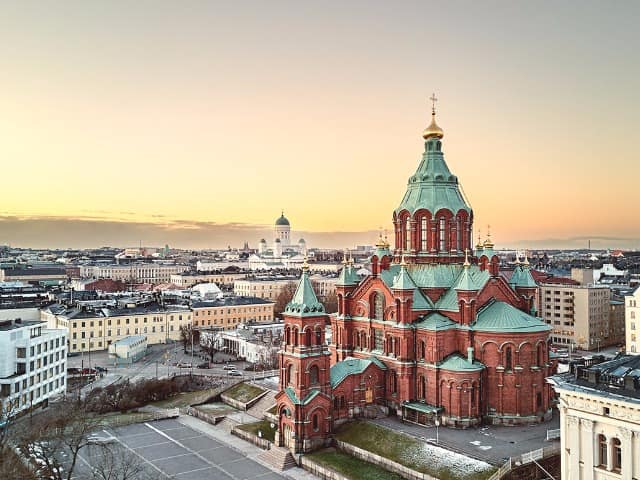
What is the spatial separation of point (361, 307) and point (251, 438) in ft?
47.2

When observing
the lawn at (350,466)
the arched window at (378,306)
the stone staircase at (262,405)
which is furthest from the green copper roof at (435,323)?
the stone staircase at (262,405)

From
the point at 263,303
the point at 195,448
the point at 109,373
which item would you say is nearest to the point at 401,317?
the point at 195,448

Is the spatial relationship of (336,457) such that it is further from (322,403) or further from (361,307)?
(361,307)

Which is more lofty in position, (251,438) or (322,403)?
(322,403)

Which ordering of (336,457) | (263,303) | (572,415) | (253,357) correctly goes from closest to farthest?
1. (572,415)
2. (336,457)
3. (253,357)
4. (263,303)

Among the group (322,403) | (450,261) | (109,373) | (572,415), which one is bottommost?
(109,373)

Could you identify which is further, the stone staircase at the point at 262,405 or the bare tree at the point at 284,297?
the bare tree at the point at 284,297

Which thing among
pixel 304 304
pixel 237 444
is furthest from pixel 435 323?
pixel 237 444

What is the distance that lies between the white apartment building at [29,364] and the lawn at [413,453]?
1128 inches

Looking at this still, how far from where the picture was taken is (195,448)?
4578 centimetres

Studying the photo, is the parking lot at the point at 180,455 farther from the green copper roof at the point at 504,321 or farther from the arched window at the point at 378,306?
the green copper roof at the point at 504,321

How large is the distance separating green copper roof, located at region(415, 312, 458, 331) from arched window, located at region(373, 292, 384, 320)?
376 cm

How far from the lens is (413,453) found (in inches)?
1565

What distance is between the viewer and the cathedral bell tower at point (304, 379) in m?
→ 43.1
